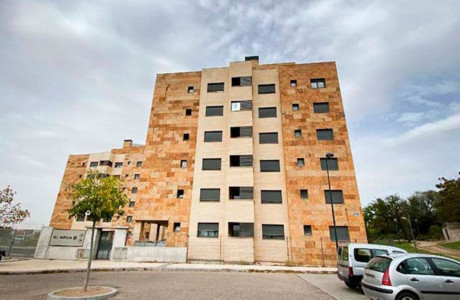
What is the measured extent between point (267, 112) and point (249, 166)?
6.56 meters

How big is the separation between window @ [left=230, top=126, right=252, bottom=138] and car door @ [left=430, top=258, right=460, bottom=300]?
18.6 metres

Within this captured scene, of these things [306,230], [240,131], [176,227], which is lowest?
[306,230]

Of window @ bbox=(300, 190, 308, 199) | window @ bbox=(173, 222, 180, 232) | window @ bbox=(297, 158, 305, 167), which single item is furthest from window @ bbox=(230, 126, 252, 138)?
window @ bbox=(173, 222, 180, 232)

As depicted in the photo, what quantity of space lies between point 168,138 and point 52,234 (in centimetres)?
1321

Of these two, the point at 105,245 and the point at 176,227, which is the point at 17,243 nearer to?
the point at 105,245

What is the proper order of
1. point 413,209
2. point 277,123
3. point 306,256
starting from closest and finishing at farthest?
point 306,256 → point 277,123 → point 413,209

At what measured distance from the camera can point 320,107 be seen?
25.0 metres

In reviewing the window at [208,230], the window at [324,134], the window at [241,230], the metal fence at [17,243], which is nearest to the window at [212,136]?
the window at [208,230]

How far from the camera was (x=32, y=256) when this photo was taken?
20609 mm

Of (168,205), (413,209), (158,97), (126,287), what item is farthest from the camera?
(413,209)

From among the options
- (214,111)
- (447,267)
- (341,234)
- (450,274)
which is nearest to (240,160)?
(214,111)

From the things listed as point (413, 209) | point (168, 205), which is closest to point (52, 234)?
point (168, 205)

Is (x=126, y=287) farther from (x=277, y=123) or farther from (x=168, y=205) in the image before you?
(x=277, y=123)

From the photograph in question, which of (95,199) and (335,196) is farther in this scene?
(335,196)
